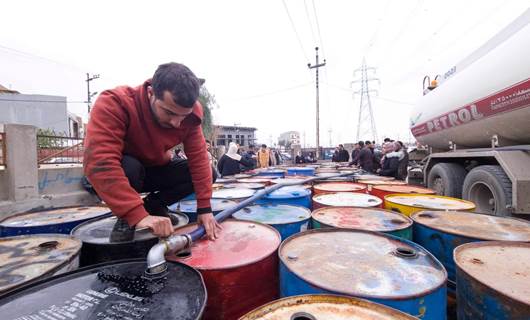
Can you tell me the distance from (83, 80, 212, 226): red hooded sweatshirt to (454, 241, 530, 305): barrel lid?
160 cm

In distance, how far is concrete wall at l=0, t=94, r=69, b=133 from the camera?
21172 mm

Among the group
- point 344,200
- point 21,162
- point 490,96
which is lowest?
point 344,200

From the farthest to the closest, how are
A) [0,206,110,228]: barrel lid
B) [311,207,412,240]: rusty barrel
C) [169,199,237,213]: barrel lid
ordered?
[169,199,237,213]: barrel lid < [0,206,110,228]: barrel lid < [311,207,412,240]: rusty barrel

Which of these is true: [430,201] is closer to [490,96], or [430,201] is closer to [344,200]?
[344,200]

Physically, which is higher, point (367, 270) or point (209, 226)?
point (209, 226)

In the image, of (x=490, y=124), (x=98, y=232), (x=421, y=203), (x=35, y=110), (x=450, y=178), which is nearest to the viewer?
(x=98, y=232)

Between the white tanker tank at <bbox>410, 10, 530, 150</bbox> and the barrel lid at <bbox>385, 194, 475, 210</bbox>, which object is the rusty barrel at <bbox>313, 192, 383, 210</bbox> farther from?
the white tanker tank at <bbox>410, 10, 530, 150</bbox>

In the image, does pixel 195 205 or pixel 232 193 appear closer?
pixel 195 205

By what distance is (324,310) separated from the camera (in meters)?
1.07

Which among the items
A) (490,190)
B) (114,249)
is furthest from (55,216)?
(490,190)

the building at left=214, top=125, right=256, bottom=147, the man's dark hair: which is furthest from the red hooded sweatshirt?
the building at left=214, top=125, right=256, bottom=147

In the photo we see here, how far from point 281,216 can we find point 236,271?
116 centimetres

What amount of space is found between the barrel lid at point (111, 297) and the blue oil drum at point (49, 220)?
976 mm

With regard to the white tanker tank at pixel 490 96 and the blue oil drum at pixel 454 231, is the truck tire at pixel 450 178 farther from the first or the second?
the blue oil drum at pixel 454 231
